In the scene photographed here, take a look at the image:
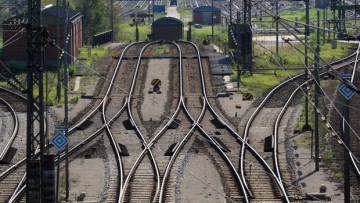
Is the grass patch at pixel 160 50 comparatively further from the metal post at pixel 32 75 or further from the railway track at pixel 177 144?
the metal post at pixel 32 75

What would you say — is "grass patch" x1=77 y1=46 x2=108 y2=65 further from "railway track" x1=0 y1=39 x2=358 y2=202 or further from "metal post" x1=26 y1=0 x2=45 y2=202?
"metal post" x1=26 y1=0 x2=45 y2=202

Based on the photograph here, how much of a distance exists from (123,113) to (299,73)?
13.2 meters

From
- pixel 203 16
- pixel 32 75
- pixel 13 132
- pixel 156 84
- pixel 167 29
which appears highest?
pixel 32 75

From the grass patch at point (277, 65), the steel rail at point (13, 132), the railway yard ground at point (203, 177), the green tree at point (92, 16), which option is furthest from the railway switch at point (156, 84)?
the green tree at point (92, 16)

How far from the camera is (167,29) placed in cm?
6694

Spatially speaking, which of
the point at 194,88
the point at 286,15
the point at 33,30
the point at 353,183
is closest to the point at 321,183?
the point at 353,183

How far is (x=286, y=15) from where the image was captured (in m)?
107

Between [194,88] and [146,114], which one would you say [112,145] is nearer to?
[146,114]

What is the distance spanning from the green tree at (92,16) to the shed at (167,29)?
378 centimetres

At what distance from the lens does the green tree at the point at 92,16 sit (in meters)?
66.2

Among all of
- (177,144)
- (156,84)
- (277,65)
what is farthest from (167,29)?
(177,144)

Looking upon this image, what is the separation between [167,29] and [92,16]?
5104 millimetres

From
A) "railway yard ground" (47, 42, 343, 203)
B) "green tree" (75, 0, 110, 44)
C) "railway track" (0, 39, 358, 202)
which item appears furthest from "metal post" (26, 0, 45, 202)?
"green tree" (75, 0, 110, 44)

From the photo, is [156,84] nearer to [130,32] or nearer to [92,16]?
[92,16]
